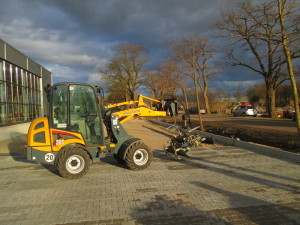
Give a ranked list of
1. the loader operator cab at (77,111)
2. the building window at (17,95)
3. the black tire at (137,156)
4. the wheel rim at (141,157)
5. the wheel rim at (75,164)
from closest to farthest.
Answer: the wheel rim at (75,164)
the loader operator cab at (77,111)
the black tire at (137,156)
the wheel rim at (141,157)
the building window at (17,95)

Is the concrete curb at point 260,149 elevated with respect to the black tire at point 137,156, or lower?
lower

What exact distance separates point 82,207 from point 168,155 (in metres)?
4.92

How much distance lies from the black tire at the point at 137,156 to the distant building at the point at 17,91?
1053cm

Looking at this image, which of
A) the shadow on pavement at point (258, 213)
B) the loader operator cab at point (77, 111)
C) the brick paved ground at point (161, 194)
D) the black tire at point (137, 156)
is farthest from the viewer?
the black tire at point (137, 156)

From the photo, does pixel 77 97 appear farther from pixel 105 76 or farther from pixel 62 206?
pixel 105 76

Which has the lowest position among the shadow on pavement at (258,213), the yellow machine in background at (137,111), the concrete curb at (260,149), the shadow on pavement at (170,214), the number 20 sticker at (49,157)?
the shadow on pavement at (258,213)

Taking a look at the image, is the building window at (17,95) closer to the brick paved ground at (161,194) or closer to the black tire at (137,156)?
the brick paved ground at (161,194)

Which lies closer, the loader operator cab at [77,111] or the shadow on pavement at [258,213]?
the shadow on pavement at [258,213]

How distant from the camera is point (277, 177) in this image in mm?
6277

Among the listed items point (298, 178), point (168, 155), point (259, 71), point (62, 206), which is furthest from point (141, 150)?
point (259, 71)

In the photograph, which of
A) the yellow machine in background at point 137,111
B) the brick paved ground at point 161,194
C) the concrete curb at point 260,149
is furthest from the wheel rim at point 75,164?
the concrete curb at point 260,149

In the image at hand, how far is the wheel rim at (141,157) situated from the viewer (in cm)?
714

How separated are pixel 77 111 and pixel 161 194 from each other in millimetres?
3182

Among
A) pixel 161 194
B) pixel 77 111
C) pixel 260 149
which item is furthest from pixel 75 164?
pixel 260 149
